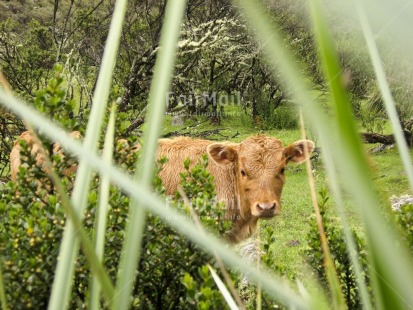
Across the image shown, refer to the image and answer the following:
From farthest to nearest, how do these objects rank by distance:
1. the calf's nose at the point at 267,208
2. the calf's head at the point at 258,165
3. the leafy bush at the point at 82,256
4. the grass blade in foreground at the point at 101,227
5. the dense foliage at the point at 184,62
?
the dense foliage at the point at 184,62 < the calf's head at the point at 258,165 < the calf's nose at the point at 267,208 < the leafy bush at the point at 82,256 < the grass blade in foreground at the point at 101,227

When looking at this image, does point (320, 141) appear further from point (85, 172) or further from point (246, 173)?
point (246, 173)

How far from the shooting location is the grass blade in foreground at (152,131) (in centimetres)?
35

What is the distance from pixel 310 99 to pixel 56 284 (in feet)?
0.71

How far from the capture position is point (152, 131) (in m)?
0.38

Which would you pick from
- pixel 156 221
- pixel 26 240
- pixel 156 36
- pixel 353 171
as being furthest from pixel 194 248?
pixel 156 36

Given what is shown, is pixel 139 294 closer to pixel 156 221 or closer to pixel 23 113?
pixel 156 221

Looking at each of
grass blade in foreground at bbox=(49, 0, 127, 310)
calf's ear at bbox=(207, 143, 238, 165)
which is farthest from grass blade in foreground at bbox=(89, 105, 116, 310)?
calf's ear at bbox=(207, 143, 238, 165)

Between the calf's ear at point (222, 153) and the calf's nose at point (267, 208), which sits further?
the calf's ear at point (222, 153)

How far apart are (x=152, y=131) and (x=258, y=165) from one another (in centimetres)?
468

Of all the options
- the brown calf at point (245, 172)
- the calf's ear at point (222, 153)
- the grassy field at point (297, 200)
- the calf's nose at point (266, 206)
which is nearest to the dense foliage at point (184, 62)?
the grassy field at point (297, 200)

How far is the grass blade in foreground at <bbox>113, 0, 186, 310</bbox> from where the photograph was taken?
0.35 meters

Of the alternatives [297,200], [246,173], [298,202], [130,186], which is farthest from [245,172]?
[297,200]

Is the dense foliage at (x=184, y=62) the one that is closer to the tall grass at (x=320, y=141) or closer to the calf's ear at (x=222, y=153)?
the calf's ear at (x=222, y=153)

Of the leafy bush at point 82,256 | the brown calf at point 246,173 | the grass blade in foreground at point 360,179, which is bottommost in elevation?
the grass blade in foreground at point 360,179
